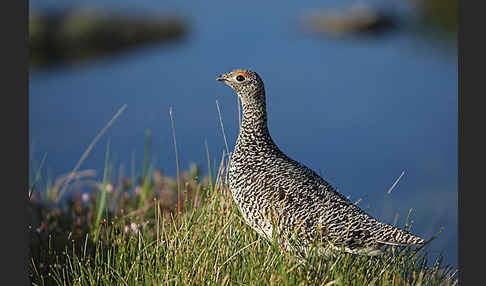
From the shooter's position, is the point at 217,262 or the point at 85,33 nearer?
the point at 217,262

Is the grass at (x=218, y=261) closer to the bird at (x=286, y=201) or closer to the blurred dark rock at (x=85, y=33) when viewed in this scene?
the bird at (x=286, y=201)

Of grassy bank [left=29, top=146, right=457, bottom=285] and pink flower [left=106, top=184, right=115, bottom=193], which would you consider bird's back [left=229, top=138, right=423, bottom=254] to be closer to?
grassy bank [left=29, top=146, right=457, bottom=285]

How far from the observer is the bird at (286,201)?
11.2 feet

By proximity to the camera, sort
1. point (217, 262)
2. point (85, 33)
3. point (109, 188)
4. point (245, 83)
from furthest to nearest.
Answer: point (85, 33) → point (109, 188) → point (245, 83) → point (217, 262)

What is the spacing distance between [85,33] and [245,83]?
17251 millimetres

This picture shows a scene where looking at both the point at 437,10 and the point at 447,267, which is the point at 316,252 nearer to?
the point at 447,267

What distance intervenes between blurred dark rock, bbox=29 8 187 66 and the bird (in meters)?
15.2

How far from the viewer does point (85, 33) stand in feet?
64.7


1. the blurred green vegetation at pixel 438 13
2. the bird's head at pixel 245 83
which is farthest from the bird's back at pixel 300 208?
the blurred green vegetation at pixel 438 13

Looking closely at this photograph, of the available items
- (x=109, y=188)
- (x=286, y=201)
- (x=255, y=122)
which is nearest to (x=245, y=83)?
(x=255, y=122)

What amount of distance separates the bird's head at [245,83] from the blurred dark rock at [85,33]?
49.7 feet

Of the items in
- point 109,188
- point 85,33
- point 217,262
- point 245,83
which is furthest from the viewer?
point 85,33

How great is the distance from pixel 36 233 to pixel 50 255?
1.89 feet

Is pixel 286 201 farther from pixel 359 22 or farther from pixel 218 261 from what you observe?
pixel 359 22
